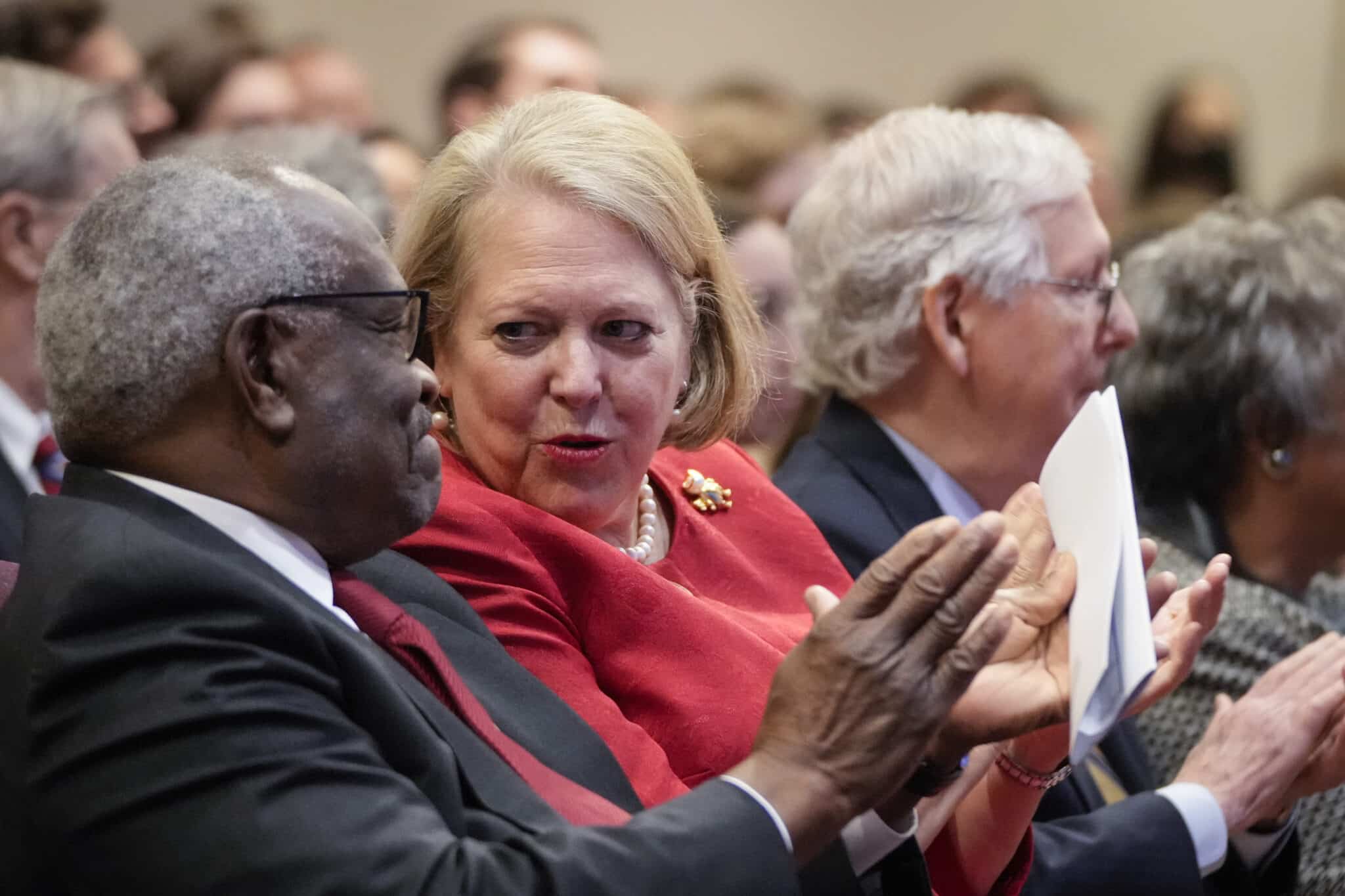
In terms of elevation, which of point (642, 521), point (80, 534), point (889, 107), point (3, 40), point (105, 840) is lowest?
point (889, 107)

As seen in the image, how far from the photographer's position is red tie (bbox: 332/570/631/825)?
1.63m

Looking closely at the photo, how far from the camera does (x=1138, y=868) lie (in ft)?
7.54

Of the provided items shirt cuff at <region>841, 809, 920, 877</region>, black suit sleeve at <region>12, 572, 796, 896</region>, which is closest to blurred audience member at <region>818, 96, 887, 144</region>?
shirt cuff at <region>841, 809, 920, 877</region>

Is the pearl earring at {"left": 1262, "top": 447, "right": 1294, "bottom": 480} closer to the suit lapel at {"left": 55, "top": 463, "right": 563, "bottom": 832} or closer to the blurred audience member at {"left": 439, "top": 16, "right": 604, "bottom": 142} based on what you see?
the suit lapel at {"left": 55, "top": 463, "right": 563, "bottom": 832}

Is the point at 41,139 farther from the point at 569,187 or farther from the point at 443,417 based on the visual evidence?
the point at 569,187

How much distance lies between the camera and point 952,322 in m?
2.86

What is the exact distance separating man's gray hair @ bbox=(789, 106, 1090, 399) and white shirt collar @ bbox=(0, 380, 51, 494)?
142 centimetres

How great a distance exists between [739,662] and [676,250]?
1.69 feet

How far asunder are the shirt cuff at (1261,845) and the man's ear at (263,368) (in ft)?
5.59

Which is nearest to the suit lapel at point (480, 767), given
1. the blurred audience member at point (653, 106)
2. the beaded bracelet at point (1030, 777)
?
the beaded bracelet at point (1030, 777)

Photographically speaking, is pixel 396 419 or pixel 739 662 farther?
pixel 739 662

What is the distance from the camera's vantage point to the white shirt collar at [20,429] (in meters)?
3.04

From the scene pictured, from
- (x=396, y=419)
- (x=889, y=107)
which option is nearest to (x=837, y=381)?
(x=396, y=419)

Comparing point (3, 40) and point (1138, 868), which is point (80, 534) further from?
point (3, 40)
